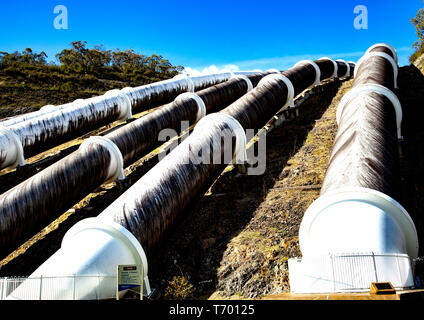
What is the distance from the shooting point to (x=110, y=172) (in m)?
11.5

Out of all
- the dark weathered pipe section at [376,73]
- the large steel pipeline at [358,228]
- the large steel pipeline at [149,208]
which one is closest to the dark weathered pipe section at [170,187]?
the large steel pipeline at [149,208]

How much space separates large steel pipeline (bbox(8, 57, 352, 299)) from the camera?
243 inches

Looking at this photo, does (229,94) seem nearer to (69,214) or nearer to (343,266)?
(69,214)

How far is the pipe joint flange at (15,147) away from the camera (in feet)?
41.6

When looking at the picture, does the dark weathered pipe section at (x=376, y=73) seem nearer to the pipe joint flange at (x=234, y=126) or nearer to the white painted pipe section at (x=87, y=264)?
the pipe joint flange at (x=234, y=126)

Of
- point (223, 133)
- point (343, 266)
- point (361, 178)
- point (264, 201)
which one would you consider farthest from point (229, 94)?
point (343, 266)

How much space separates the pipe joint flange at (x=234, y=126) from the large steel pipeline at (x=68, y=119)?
698 cm

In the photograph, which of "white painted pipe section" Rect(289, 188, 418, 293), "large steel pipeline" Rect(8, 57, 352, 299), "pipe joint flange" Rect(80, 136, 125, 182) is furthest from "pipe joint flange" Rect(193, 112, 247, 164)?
"white painted pipe section" Rect(289, 188, 418, 293)

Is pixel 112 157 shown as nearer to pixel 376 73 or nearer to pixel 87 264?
pixel 87 264

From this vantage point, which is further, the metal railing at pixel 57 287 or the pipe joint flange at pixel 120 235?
the pipe joint flange at pixel 120 235

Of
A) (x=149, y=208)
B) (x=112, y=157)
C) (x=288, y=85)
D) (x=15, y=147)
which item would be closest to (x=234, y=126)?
(x=112, y=157)

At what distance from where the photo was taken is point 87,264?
19.9 ft

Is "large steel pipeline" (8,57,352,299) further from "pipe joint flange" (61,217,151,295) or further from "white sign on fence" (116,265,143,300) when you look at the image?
"white sign on fence" (116,265,143,300)
